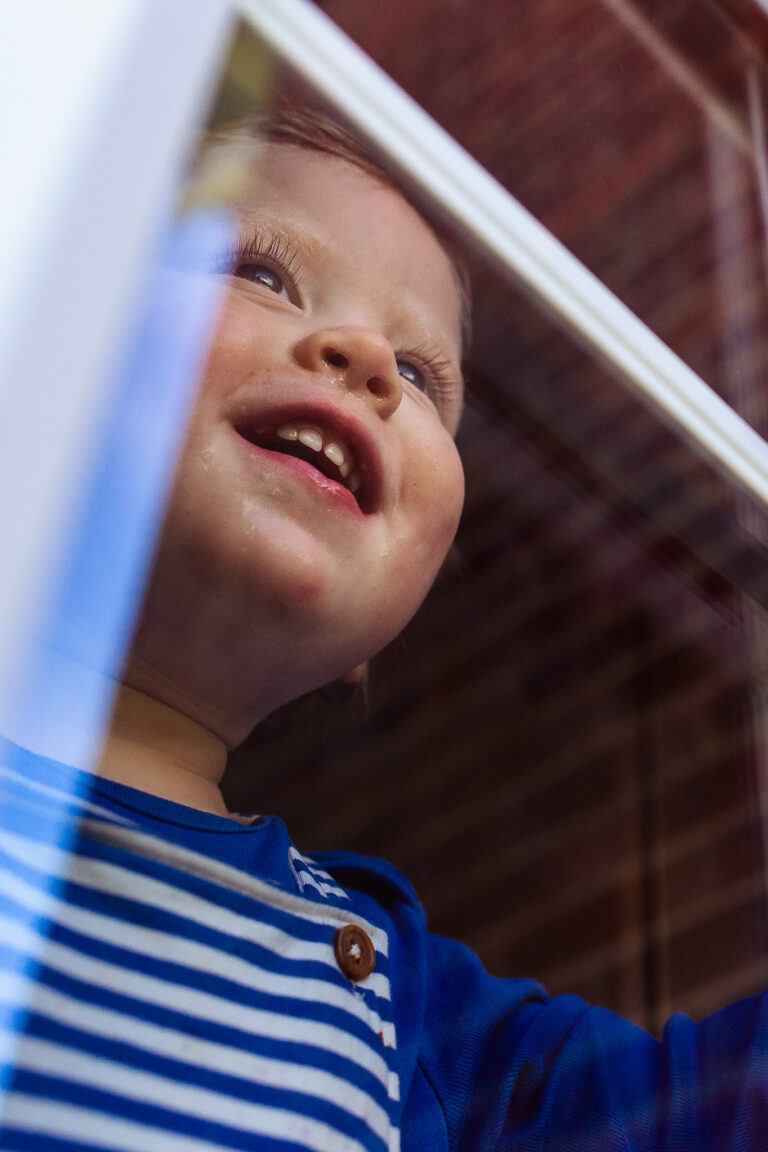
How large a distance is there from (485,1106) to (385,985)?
0.27 ft

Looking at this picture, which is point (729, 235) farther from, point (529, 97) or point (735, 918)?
point (735, 918)

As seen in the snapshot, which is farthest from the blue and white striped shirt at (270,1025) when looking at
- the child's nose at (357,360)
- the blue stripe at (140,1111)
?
the child's nose at (357,360)

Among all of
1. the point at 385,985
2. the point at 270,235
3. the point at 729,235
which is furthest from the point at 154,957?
the point at 729,235

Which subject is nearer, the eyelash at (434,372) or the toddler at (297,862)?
the toddler at (297,862)

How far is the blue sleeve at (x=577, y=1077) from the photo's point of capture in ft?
1.68

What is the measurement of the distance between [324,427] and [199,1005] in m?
0.26

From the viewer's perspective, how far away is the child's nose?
1.69 feet

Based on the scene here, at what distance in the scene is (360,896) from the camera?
59cm

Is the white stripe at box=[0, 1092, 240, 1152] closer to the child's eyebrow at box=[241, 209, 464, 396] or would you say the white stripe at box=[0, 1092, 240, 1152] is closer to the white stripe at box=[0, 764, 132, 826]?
the white stripe at box=[0, 764, 132, 826]

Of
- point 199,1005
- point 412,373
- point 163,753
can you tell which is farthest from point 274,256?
point 199,1005

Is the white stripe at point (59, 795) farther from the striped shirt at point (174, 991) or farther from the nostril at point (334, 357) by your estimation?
the nostril at point (334, 357)

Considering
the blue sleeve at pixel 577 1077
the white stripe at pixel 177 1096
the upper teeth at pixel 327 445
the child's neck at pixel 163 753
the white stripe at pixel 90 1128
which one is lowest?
the white stripe at pixel 90 1128

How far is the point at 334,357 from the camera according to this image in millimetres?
519

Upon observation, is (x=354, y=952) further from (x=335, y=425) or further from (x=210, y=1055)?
(x=335, y=425)
